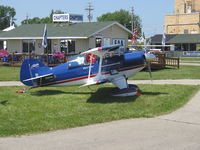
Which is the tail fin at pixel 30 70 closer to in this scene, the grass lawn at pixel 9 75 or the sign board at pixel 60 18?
the grass lawn at pixel 9 75

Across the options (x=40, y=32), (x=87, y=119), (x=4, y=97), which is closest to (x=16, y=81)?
(x=4, y=97)

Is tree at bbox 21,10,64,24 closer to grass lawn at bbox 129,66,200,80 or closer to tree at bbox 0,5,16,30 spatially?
tree at bbox 0,5,16,30

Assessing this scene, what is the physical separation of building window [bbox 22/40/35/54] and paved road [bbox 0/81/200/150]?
2809 cm

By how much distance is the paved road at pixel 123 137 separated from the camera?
6.92 metres

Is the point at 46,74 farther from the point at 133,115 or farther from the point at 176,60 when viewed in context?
the point at 176,60

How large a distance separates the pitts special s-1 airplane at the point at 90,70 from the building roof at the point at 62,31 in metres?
19.5

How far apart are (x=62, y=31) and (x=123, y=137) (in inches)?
1132

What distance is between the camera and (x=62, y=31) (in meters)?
35.3

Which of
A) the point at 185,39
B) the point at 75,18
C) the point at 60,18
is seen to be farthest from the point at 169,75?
the point at 185,39

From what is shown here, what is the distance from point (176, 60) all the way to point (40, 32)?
1604 cm

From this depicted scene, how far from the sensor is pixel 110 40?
35.6 metres

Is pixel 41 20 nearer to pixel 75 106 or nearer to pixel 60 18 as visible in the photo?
pixel 60 18

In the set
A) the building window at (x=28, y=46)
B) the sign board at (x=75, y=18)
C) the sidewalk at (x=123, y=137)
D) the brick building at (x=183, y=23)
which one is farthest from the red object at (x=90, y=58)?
the brick building at (x=183, y=23)

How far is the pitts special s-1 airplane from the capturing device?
13.0 metres
